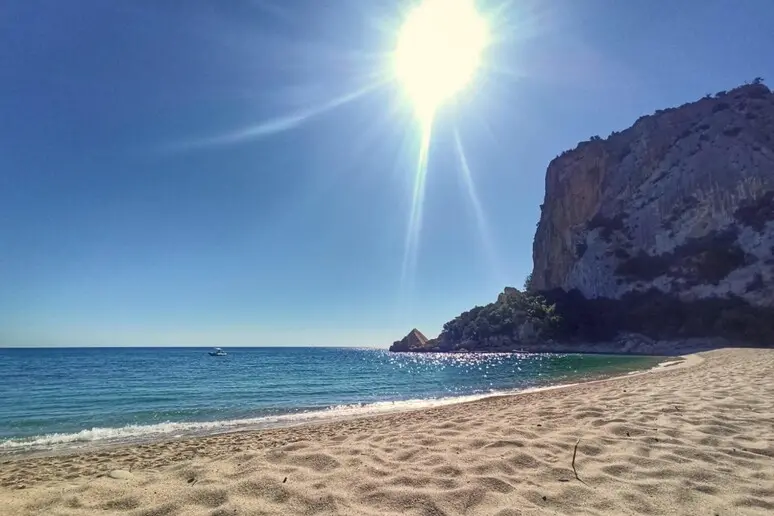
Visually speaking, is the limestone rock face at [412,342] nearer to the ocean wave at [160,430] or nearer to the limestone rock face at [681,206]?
the limestone rock face at [681,206]

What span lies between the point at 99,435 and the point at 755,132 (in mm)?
98993

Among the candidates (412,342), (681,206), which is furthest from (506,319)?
(412,342)

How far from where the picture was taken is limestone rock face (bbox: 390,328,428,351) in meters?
126

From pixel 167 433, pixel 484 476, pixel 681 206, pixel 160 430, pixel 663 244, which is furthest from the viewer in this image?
pixel 663 244

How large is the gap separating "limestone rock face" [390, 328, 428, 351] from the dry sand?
117144 mm

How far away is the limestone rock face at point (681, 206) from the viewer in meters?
65.4

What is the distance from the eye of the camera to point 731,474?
4105 millimetres

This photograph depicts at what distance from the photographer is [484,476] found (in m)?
4.17


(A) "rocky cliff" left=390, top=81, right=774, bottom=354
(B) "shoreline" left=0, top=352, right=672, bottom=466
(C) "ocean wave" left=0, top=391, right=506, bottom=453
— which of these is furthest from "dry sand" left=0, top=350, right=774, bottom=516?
(A) "rocky cliff" left=390, top=81, right=774, bottom=354

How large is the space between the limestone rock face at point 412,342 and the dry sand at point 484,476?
384 ft

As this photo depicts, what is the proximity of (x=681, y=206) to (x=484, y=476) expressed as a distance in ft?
284

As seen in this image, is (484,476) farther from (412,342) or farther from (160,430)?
(412,342)

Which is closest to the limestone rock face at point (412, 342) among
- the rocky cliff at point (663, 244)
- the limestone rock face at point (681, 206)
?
the rocky cliff at point (663, 244)

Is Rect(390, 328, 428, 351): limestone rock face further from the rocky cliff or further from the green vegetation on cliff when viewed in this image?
the rocky cliff
